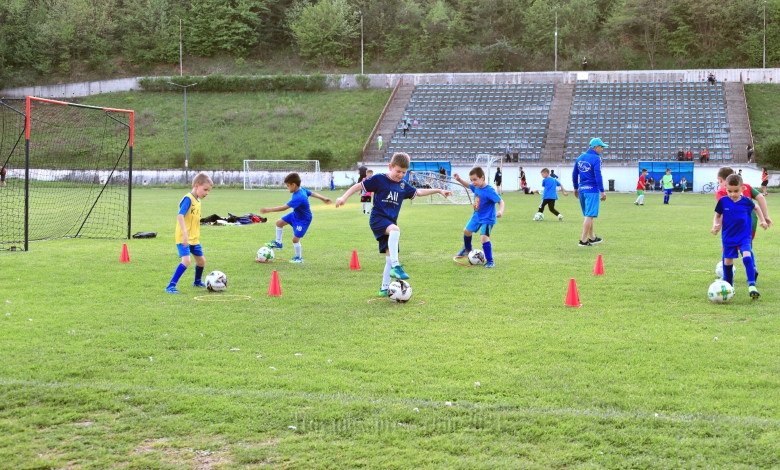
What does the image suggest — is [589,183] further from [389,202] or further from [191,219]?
[191,219]

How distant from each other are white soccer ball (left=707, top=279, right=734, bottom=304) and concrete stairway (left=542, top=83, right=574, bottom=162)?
4338 centimetres

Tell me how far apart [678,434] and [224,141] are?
184ft

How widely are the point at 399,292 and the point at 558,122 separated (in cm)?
5009

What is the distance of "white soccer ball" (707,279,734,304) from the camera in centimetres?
912

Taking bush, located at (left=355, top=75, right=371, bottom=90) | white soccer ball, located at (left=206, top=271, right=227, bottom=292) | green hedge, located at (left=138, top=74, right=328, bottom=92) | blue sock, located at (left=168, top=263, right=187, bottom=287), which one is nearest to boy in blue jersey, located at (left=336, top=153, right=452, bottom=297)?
white soccer ball, located at (left=206, top=271, right=227, bottom=292)

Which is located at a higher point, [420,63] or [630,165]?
A: [420,63]

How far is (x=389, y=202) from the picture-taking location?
9711mm

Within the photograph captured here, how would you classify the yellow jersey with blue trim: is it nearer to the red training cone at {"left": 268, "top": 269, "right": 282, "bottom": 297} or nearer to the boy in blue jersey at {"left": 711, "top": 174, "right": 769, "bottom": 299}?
the red training cone at {"left": 268, "top": 269, "right": 282, "bottom": 297}

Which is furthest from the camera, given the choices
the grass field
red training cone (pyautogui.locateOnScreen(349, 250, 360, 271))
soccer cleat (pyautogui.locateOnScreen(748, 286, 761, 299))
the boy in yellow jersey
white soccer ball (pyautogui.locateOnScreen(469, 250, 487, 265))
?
white soccer ball (pyautogui.locateOnScreen(469, 250, 487, 265))

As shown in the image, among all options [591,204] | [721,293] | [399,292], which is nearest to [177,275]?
[399,292]

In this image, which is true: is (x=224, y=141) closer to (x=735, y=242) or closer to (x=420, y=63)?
(x=420, y=63)

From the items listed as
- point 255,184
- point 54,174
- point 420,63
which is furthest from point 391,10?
point 54,174

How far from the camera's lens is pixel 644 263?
1308 centimetres

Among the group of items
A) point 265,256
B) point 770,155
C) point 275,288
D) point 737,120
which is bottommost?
point 275,288
